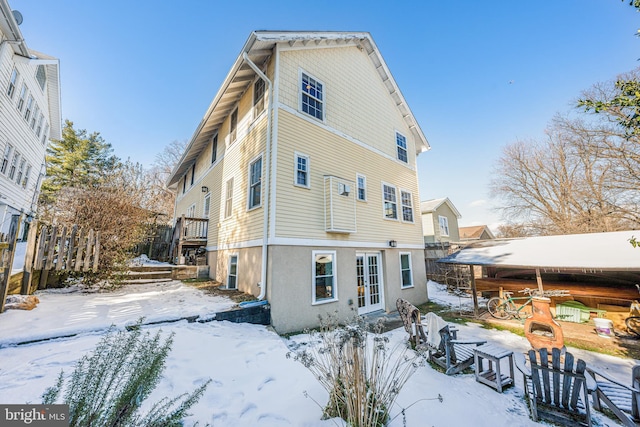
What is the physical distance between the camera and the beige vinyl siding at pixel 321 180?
23.4 ft

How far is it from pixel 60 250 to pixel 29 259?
0.60 metres

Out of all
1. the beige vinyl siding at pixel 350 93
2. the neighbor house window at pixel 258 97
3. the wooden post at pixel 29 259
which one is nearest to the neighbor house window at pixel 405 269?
the beige vinyl siding at pixel 350 93

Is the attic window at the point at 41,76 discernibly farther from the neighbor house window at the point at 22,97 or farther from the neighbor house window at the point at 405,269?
the neighbor house window at the point at 405,269

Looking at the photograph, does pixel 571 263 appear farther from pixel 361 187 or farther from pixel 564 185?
pixel 564 185

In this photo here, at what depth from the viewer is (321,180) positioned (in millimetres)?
8031

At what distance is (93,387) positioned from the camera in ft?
6.43

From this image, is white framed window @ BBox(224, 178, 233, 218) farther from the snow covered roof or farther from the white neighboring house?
the snow covered roof

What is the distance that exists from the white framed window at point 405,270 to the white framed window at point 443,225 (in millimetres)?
13250

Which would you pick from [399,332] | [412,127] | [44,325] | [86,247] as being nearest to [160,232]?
[86,247]

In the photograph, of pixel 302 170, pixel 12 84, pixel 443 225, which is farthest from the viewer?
pixel 443 225

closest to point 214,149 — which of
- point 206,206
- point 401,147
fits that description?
point 206,206

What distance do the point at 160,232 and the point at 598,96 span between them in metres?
29.2

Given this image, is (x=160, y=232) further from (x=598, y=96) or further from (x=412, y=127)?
(x=598, y=96)

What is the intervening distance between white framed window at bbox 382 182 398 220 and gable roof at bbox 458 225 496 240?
22234 millimetres
